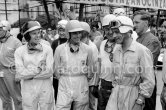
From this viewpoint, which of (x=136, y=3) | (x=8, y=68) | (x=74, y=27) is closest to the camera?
(x=74, y=27)

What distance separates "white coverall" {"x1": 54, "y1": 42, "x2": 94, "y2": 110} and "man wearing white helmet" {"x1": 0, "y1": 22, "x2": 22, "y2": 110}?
1610mm

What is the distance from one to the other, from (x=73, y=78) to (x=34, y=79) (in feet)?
1.93

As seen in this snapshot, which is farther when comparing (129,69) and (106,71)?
(106,71)

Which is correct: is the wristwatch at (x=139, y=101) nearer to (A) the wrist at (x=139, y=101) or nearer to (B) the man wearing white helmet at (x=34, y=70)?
(A) the wrist at (x=139, y=101)

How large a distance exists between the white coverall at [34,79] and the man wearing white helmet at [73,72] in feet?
0.70

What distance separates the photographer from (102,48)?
4.86 m

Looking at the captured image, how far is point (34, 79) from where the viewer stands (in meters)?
4.71

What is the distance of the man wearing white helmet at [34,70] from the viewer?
4676 mm

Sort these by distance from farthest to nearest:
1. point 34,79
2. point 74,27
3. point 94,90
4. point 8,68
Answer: point 8,68 < point 94,90 < point 34,79 < point 74,27

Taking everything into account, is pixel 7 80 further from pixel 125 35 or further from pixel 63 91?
pixel 125 35

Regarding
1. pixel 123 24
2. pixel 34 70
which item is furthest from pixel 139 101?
pixel 34 70

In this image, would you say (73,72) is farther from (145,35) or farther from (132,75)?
(145,35)

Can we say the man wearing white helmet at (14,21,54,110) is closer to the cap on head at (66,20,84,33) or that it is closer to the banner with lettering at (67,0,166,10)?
the cap on head at (66,20,84,33)

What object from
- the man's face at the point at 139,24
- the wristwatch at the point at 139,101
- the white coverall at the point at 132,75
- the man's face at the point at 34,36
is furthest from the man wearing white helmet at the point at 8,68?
the wristwatch at the point at 139,101
